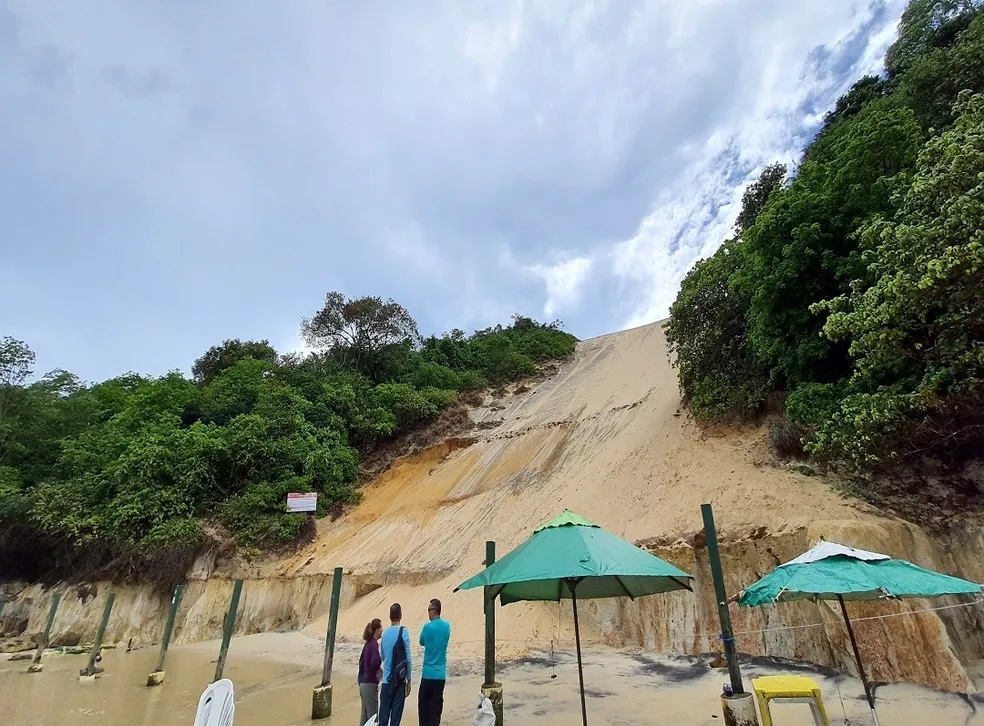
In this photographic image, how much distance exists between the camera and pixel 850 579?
15.3 ft

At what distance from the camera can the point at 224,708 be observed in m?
2.90

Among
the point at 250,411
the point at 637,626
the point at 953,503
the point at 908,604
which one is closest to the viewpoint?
the point at 908,604

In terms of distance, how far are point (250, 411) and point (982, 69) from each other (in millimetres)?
29804

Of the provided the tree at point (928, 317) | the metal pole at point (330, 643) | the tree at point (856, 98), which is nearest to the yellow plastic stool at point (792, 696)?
the tree at point (928, 317)

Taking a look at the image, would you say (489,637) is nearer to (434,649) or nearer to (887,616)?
(434,649)

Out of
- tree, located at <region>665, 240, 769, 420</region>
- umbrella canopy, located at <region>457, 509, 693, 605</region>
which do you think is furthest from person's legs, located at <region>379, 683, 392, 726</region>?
tree, located at <region>665, 240, 769, 420</region>

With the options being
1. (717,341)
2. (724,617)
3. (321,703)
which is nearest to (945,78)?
(717,341)

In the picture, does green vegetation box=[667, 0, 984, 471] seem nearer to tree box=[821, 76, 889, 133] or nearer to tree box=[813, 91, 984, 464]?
tree box=[813, 91, 984, 464]

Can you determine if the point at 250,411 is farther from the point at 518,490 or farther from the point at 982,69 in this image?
the point at 982,69

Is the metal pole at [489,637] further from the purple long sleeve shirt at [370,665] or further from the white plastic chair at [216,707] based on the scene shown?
the white plastic chair at [216,707]

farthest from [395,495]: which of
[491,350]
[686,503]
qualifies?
[491,350]

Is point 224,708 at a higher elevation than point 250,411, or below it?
below

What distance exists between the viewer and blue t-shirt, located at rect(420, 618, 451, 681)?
5.68 metres

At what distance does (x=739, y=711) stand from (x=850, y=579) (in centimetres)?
162
